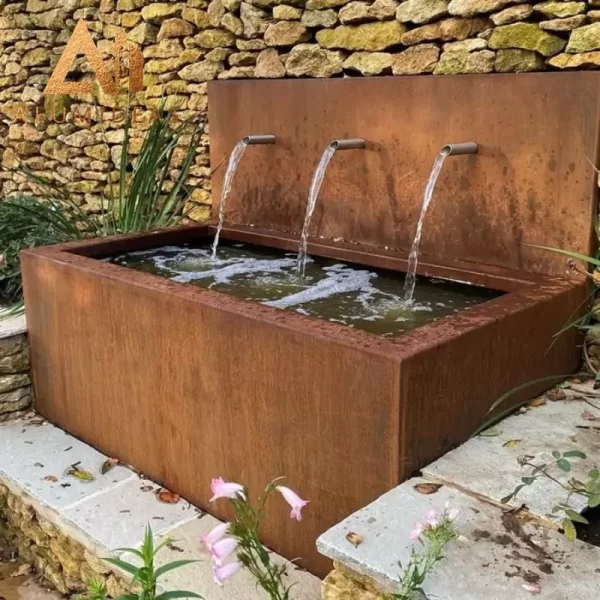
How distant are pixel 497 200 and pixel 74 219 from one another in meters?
2.32

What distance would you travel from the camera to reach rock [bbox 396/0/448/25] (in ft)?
9.28

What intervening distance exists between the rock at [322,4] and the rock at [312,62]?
5.9 inches

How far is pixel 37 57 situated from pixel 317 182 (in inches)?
103

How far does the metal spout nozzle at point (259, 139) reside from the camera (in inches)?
136

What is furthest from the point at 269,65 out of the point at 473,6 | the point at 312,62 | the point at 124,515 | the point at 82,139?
the point at 124,515

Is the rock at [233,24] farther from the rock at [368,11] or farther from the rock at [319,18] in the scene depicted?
the rock at [368,11]

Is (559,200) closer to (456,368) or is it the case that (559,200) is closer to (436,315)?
(436,315)

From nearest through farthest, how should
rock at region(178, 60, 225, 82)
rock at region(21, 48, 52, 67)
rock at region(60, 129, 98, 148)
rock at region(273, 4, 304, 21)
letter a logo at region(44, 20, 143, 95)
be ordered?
rock at region(273, 4, 304, 21)
rock at region(178, 60, 225, 82)
letter a logo at region(44, 20, 143, 95)
rock at region(60, 129, 98, 148)
rock at region(21, 48, 52, 67)

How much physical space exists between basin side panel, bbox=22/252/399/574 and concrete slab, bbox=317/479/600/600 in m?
0.16

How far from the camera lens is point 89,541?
2387 millimetres

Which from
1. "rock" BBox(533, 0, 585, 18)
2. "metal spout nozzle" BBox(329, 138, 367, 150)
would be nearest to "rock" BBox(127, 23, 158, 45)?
"metal spout nozzle" BBox(329, 138, 367, 150)

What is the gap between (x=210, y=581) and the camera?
213cm

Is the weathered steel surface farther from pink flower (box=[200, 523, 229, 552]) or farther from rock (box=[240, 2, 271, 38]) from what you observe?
rock (box=[240, 2, 271, 38])

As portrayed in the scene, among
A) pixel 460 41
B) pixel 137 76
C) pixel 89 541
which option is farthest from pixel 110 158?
pixel 89 541
